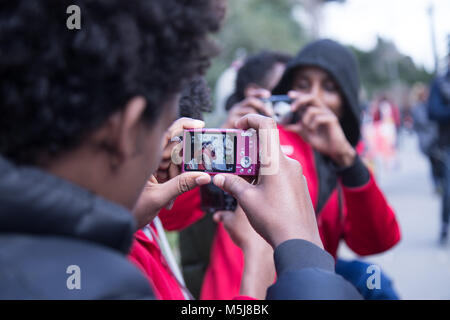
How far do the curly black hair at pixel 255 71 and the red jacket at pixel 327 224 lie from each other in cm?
59

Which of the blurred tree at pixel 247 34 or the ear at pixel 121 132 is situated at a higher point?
the blurred tree at pixel 247 34

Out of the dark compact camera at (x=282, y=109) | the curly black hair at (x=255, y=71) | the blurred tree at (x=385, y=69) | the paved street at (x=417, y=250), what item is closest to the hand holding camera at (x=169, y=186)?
the dark compact camera at (x=282, y=109)

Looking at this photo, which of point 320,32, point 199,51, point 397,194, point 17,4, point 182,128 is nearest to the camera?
point 17,4

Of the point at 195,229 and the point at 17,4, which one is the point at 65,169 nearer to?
the point at 17,4

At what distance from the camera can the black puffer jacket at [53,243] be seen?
2.32 ft

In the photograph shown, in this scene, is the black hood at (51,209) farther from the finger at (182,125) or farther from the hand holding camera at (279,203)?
the finger at (182,125)

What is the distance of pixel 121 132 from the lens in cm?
81

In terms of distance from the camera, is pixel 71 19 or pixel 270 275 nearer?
pixel 71 19

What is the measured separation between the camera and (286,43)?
1573 cm

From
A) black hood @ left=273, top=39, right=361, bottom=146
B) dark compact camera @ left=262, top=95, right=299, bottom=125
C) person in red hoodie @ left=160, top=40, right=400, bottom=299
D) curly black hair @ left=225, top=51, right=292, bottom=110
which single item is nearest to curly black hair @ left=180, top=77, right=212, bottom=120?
person in red hoodie @ left=160, top=40, right=400, bottom=299

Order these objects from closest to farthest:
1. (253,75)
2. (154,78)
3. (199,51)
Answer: (154,78), (199,51), (253,75)

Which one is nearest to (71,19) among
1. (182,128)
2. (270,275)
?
(182,128)

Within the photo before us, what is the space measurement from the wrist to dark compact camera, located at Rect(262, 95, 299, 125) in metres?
0.27

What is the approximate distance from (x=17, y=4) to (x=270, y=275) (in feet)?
3.43
